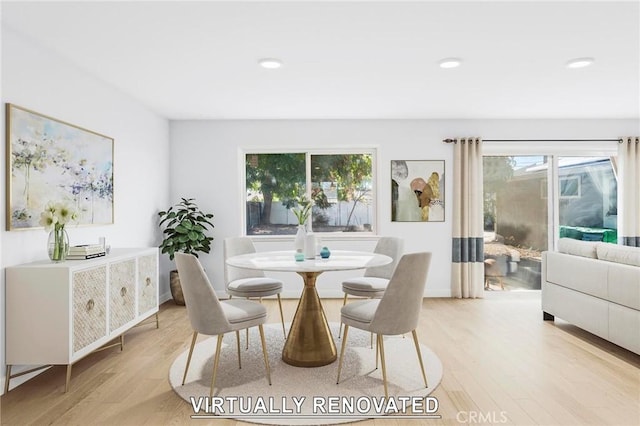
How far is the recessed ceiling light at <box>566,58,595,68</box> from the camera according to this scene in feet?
9.95

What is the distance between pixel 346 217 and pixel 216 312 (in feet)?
10.4

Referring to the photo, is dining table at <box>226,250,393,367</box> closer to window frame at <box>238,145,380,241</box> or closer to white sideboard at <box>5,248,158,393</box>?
white sideboard at <box>5,248,158,393</box>

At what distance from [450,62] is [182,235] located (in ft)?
11.2

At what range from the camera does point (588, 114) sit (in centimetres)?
484

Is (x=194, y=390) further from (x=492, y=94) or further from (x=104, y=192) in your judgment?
(x=492, y=94)

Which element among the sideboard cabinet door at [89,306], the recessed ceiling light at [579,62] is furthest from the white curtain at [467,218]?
the sideboard cabinet door at [89,306]

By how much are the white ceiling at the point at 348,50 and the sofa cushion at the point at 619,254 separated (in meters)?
1.53

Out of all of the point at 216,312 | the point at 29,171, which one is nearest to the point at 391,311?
the point at 216,312

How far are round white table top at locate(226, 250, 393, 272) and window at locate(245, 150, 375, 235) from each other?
1902 millimetres

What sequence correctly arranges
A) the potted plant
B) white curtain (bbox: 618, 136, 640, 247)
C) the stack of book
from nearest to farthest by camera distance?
1. the stack of book
2. the potted plant
3. white curtain (bbox: 618, 136, 640, 247)

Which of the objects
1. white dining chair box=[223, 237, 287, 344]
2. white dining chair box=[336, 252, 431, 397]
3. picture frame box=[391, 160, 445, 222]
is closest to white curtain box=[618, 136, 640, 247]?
picture frame box=[391, 160, 445, 222]

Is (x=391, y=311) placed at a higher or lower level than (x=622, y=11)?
lower

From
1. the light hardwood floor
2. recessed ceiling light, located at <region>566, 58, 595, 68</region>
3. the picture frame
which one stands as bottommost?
the light hardwood floor

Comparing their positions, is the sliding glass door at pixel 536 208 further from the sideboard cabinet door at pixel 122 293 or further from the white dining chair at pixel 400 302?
the sideboard cabinet door at pixel 122 293
